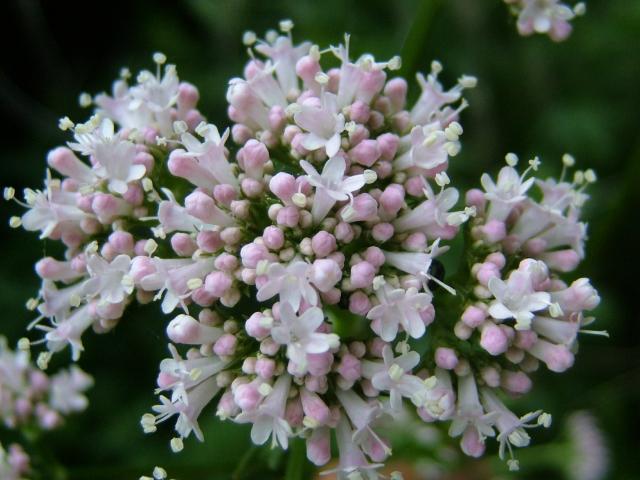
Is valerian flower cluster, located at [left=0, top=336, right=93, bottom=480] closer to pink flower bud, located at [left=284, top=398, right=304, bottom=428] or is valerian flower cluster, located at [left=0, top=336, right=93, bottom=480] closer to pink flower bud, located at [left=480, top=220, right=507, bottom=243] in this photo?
pink flower bud, located at [left=284, top=398, right=304, bottom=428]

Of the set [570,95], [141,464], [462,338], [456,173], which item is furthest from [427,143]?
[570,95]

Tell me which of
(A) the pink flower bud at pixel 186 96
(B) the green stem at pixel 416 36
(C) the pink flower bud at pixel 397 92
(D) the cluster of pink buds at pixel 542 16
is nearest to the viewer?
(C) the pink flower bud at pixel 397 92

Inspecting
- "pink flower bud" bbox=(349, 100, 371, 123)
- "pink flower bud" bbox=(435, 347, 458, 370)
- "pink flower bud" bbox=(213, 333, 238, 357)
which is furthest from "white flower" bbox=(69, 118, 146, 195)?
"pink flower bud" bbox=(435, 347, 458, 370)

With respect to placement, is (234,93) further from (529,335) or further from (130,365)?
(130,365)

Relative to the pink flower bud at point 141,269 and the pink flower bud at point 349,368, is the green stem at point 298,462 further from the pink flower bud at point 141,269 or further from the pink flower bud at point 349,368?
the pink flower bud at point 141,269

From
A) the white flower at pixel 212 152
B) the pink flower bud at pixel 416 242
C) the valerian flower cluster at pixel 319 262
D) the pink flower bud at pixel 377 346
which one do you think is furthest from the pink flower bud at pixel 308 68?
the pink flower bud at pixel 377 346

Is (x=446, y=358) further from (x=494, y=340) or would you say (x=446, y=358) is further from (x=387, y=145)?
(x=387, y=145)

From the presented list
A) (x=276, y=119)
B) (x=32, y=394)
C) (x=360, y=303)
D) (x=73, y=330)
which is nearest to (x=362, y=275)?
(x=360, y=303)
